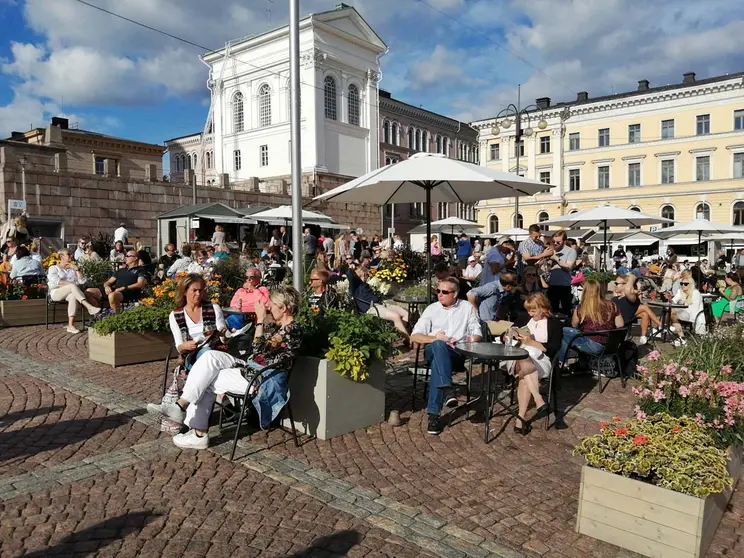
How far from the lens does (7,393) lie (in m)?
6.52

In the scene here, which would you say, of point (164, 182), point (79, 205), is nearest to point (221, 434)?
point (79, 205)

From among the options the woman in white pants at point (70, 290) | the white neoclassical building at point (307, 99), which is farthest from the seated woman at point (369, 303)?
the white neoclassical building at point (307, 99)

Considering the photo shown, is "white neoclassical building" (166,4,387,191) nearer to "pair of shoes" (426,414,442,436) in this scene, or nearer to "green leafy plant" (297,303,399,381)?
"green leafy plant" (297,303,399,381)

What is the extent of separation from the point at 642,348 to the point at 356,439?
608cm

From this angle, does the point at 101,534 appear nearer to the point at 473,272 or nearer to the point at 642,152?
the point at 473,272

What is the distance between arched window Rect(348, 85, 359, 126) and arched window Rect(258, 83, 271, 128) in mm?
6074

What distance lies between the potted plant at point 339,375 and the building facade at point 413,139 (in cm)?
4459

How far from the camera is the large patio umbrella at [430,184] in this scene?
23.8 ft

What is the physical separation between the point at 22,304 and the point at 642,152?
52.5m

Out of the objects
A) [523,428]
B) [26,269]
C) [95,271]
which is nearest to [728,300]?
[523,428]

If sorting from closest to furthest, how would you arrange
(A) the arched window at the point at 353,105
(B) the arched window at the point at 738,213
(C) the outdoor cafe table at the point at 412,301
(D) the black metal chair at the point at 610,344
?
(D) the black metal chair at the point at 610,344 → (C) the outdoor cafe table at the point at 412,301 → (A) the arched window at the point at 353,105 → (B) the arched window at the point at 738,213

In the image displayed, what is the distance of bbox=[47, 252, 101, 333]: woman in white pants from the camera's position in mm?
10477

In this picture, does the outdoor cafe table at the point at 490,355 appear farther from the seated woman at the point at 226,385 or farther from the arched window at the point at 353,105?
the arched window at the point at 353,105

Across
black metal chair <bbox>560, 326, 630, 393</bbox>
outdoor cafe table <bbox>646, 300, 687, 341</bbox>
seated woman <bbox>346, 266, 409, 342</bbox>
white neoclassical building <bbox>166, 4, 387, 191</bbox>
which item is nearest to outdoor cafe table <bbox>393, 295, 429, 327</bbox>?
seated woman <bbox>346, 266, 409, 342</bbox>
